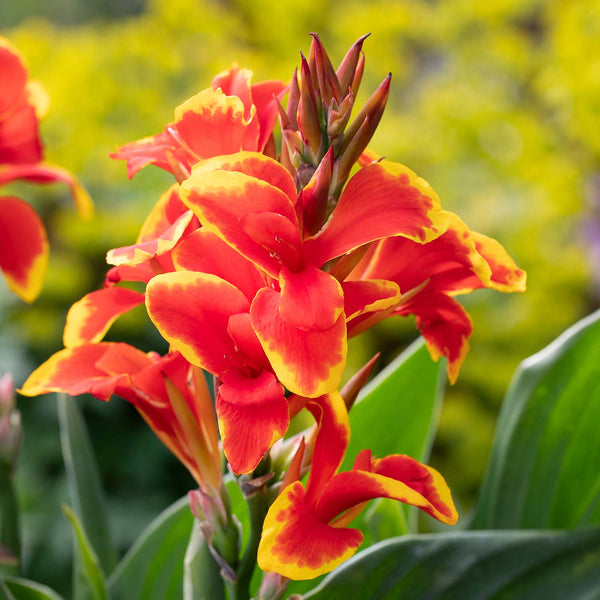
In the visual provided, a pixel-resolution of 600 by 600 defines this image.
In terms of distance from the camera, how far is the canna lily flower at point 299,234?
0.91 feet

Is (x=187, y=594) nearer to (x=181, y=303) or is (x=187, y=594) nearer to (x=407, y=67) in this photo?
(x=181, y=303)

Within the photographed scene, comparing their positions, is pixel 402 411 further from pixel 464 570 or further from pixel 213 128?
pixel 213 128

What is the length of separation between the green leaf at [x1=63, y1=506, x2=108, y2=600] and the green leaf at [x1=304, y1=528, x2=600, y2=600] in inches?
6.0

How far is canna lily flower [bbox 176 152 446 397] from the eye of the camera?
28 cm

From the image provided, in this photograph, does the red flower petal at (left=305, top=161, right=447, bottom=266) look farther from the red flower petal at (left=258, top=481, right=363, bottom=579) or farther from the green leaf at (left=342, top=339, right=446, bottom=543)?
the green leaf at (left=342, top=339, right=446, bottom=543)

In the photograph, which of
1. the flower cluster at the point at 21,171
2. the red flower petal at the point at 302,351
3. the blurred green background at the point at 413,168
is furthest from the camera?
the blurred green background at the point at 413,168

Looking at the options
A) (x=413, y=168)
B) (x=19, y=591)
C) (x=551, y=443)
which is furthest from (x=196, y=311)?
(x=413, y=168)

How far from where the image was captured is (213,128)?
0.34 meters

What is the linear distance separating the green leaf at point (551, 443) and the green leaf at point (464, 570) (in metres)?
0.14

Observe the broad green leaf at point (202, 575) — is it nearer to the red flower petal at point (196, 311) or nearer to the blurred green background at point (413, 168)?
the red flower petal at point (196, 311)

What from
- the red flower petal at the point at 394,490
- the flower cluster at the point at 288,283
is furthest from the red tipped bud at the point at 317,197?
the red flower petal at the point at 394,490

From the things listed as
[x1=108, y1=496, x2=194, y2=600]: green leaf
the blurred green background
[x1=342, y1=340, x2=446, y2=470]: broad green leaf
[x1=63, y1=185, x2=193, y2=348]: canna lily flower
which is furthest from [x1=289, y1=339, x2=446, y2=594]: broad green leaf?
the blurred green background

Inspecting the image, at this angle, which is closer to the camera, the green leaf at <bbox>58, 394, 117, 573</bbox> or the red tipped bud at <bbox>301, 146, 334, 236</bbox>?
the red tipped bud at <bbox>301, 146, 334, 236</bbox>

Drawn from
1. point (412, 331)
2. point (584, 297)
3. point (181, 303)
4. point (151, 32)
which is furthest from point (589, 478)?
point (151, 32)
